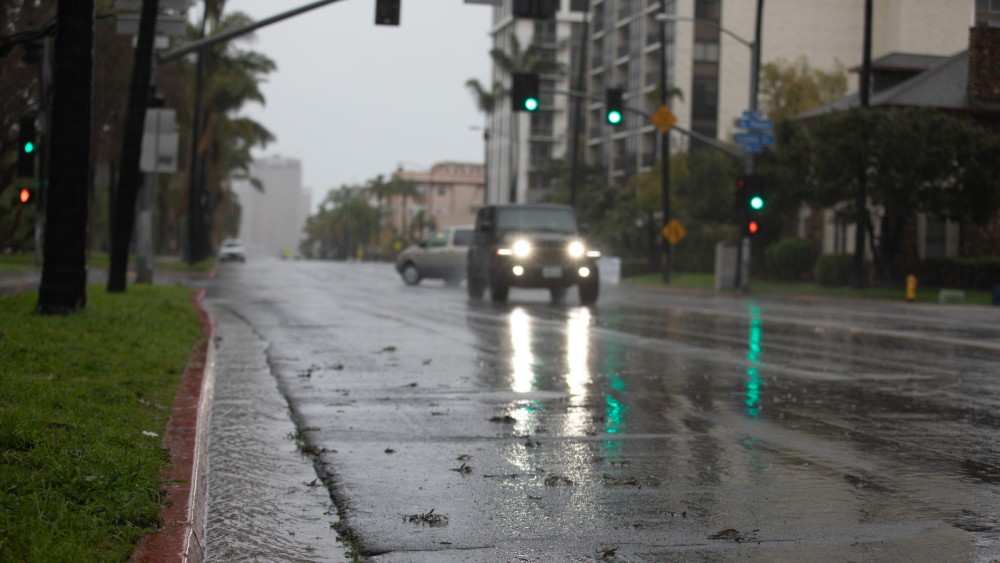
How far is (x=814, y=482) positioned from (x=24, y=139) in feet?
75.2

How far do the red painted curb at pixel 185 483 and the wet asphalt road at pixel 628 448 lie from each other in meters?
0.12

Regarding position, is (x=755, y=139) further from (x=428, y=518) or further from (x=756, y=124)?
(x=428, y=518)

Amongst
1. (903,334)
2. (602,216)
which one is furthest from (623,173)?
(903,334)

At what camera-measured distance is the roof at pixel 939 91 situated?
37.1 m

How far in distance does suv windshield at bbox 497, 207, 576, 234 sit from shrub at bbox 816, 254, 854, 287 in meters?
17.6

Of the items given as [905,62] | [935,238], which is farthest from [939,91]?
[935,238]

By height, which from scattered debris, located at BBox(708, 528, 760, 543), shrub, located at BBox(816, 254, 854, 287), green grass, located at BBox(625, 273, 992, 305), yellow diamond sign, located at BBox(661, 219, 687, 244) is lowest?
scattered debris, located at BBox(708, 528, 760, 543)

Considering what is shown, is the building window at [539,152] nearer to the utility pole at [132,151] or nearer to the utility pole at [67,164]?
the utility pole at [132,151]

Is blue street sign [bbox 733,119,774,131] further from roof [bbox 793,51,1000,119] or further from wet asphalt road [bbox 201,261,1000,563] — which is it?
wet asphalt road [bbox 201,261,1000,563]

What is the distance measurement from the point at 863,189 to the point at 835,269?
17.6 ft

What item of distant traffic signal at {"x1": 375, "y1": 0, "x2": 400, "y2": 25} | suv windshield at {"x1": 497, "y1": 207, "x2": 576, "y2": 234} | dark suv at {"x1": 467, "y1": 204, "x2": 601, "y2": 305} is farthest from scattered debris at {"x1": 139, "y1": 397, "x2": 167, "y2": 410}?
suv windshield at {"x1": 497, "y1": 207, "x2": 576, "y2": 234}

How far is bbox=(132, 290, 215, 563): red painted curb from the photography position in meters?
3.88

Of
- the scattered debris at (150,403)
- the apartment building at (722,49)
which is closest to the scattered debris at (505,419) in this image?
the scattered debris at (150,403)

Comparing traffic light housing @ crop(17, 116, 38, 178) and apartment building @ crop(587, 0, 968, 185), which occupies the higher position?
apartment building @ crop(587, 0, 968, 185)
